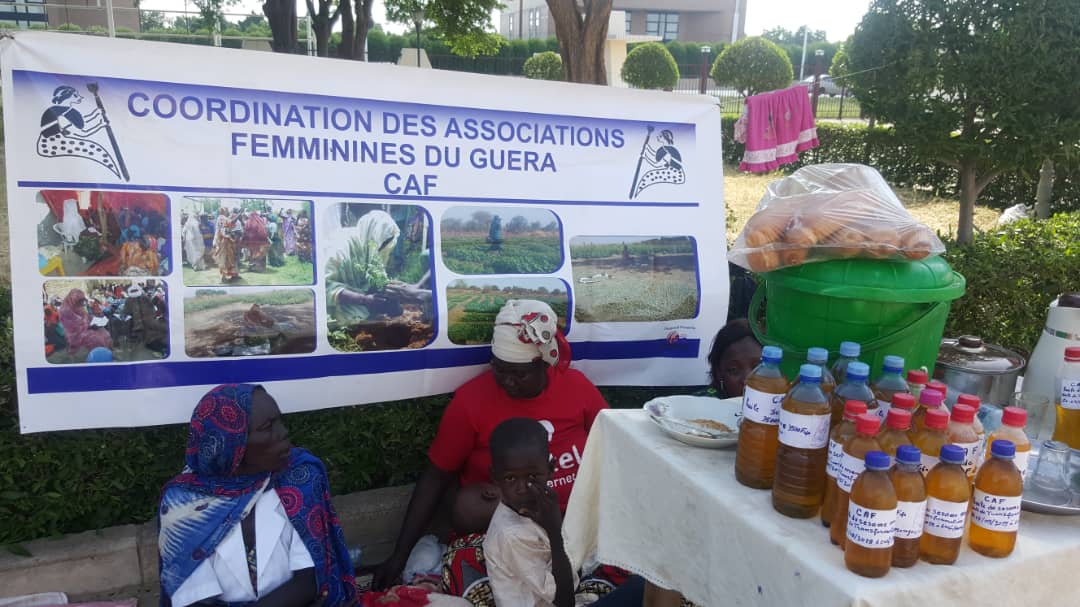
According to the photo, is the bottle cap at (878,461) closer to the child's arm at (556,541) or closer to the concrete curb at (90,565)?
the child's arm at (556,541)

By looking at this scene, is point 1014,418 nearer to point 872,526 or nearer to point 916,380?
point 916,380

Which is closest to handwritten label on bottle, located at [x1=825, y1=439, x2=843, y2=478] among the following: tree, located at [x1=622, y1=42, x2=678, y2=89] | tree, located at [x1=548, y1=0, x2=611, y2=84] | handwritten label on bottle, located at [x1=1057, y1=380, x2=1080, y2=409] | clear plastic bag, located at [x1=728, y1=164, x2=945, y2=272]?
clear plastic bag, located at [x1=728, y1=164, x2=945, y2=272]

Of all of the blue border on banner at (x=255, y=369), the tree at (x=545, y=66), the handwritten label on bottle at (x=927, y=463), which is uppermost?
the tree at (x=545, y=66)

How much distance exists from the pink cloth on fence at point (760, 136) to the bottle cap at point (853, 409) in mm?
5444

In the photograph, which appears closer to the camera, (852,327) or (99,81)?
(852,327)

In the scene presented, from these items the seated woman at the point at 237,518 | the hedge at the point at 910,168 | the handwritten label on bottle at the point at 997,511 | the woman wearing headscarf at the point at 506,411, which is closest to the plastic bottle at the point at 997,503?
the handwritten label on bottle at the point at 997,511

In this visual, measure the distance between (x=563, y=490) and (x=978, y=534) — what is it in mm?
1700

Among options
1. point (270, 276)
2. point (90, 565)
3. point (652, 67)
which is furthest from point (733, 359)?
point (652, 67)

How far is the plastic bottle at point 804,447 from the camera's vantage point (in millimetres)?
1601

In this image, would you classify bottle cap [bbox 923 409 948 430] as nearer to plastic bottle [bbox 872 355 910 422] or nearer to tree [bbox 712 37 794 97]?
plastic bottle [bbox 872 355 910 422]

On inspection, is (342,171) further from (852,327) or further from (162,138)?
(852,327)

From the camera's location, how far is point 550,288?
347 cm

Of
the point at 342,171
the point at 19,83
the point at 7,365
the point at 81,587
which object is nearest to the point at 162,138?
the point at 19,83

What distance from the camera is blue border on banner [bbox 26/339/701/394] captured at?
8.94 feet
